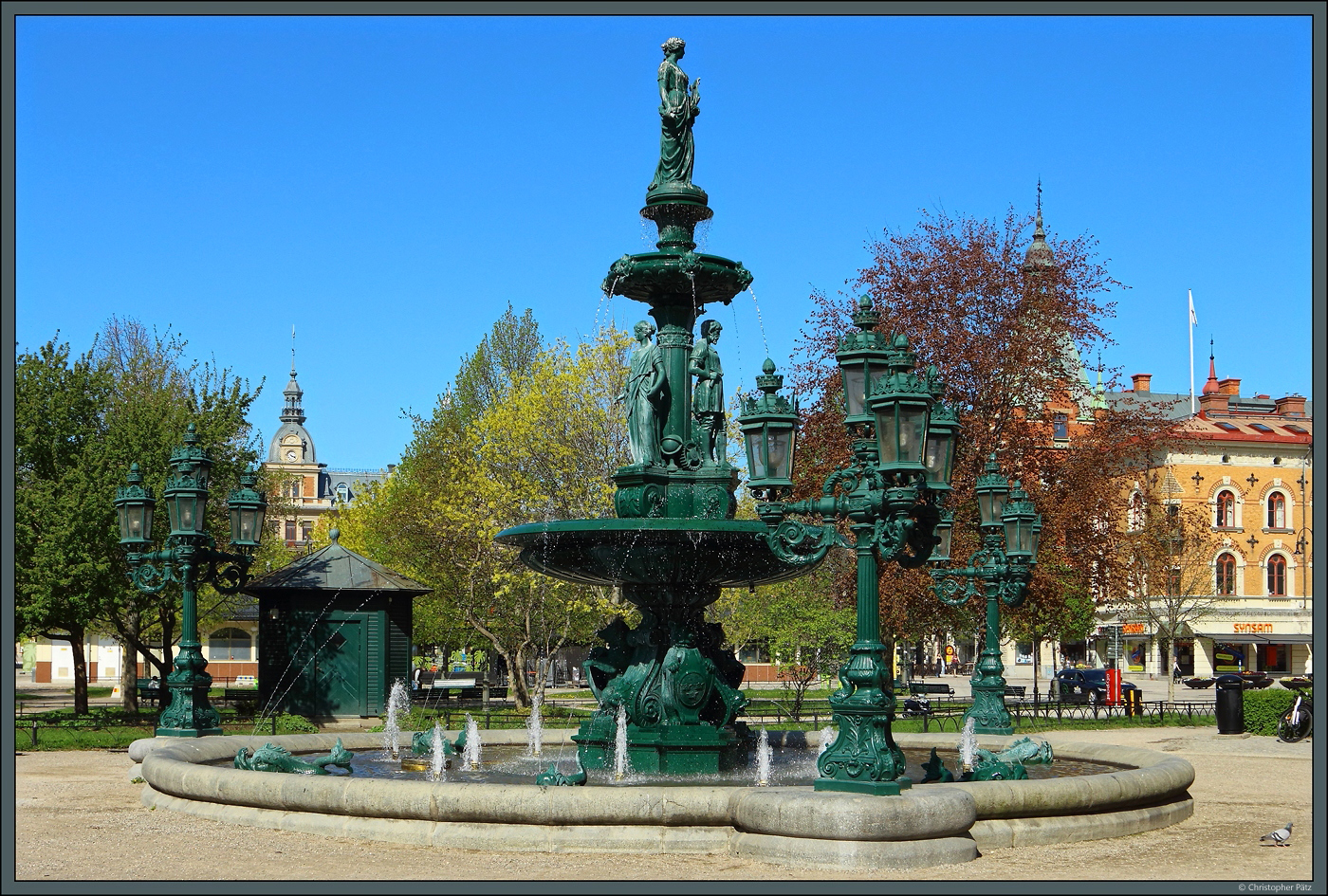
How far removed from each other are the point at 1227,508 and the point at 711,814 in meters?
70.9

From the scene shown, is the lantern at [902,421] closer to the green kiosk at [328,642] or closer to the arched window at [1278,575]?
the green kiosk at [328,642]

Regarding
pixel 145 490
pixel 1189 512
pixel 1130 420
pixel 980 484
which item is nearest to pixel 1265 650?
pixel 1189 512

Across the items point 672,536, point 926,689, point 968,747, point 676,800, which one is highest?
point 672,536

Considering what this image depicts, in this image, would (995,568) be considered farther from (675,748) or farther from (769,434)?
(769,434)

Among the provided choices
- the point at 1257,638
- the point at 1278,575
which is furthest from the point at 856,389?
the point at 1278,575

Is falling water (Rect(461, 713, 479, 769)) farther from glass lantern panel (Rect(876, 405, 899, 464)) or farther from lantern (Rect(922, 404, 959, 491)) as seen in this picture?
glass lantern panel (Rect(876, 405, 899, 464))

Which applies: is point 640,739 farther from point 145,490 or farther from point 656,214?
point 145,490

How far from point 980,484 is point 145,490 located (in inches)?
468

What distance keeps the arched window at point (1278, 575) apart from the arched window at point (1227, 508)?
2.68m

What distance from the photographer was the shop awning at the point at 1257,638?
71375 mm

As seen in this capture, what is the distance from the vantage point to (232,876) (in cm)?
1020

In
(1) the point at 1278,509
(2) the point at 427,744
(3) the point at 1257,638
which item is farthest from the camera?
(1) the point at 1278,509

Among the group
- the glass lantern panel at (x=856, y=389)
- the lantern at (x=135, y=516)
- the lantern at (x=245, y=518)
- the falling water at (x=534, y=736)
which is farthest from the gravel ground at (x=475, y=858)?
the lantern at (x=245, y=518)

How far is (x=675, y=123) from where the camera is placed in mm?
15984
